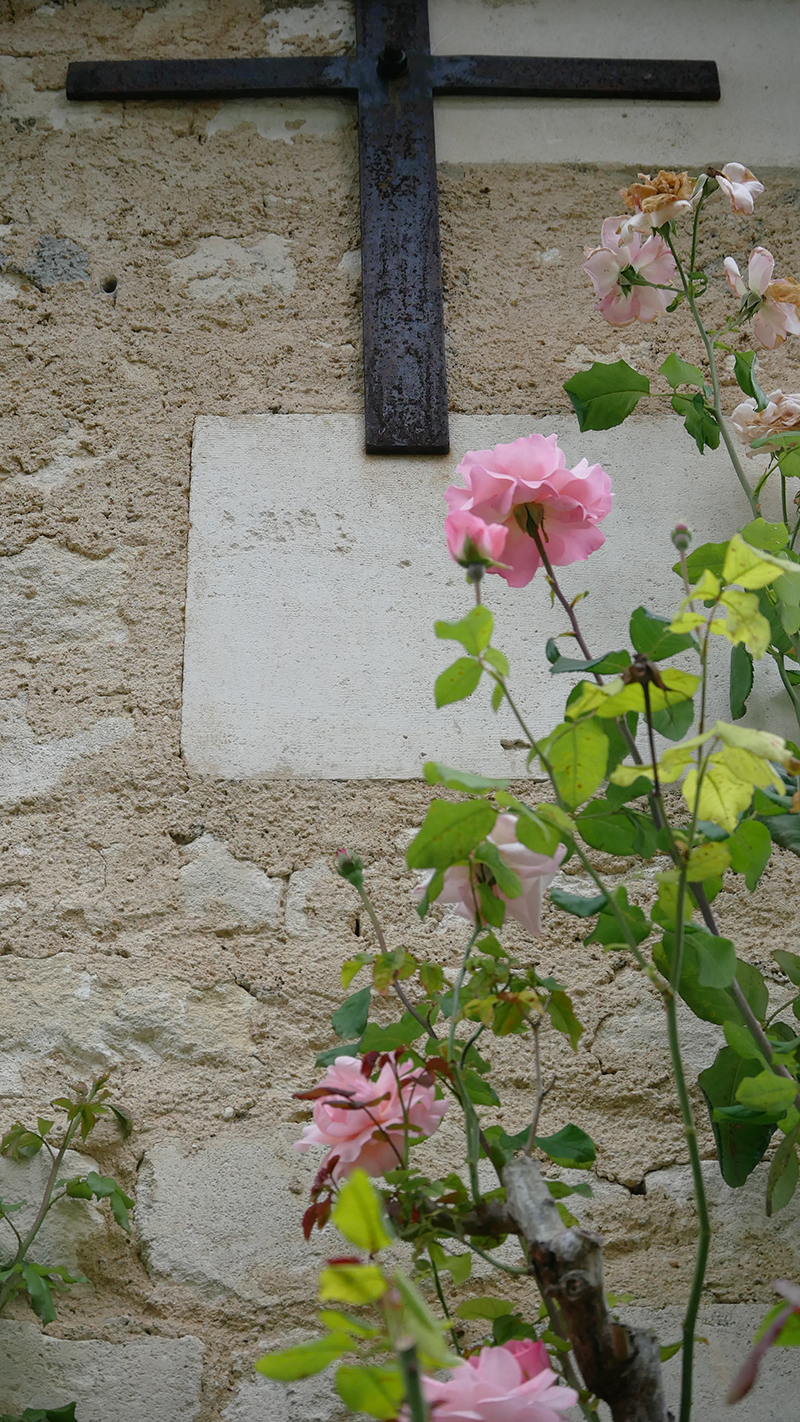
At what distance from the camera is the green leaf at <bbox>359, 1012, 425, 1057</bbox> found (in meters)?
1.09

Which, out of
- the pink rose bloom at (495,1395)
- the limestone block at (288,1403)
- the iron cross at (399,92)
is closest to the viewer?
the pink rose bloom at (495,1395)

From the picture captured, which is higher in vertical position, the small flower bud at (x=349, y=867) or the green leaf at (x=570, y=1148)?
the small flower bud at (x=349, y=867)

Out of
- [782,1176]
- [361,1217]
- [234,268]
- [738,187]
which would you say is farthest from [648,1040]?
[234,268]

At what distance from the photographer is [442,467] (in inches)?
72.6

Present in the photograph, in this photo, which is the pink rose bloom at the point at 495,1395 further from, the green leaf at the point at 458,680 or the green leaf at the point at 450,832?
the green leaf at the point at 458,680

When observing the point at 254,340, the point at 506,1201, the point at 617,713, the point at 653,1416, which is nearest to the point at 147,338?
the point at 254,340

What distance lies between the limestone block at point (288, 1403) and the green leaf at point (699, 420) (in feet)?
4.11

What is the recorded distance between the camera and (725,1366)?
1280mm

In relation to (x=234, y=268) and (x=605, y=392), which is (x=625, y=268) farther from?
(x=234, y=268)

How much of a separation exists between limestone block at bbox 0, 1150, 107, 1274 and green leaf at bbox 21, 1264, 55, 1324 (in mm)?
99

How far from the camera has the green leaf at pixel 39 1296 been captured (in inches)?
48.4

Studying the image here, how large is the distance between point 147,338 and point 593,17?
1061 millimetres

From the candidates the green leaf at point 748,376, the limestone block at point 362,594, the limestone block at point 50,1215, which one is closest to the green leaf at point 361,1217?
the limestone block at point 50,1215

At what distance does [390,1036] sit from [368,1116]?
12cm
